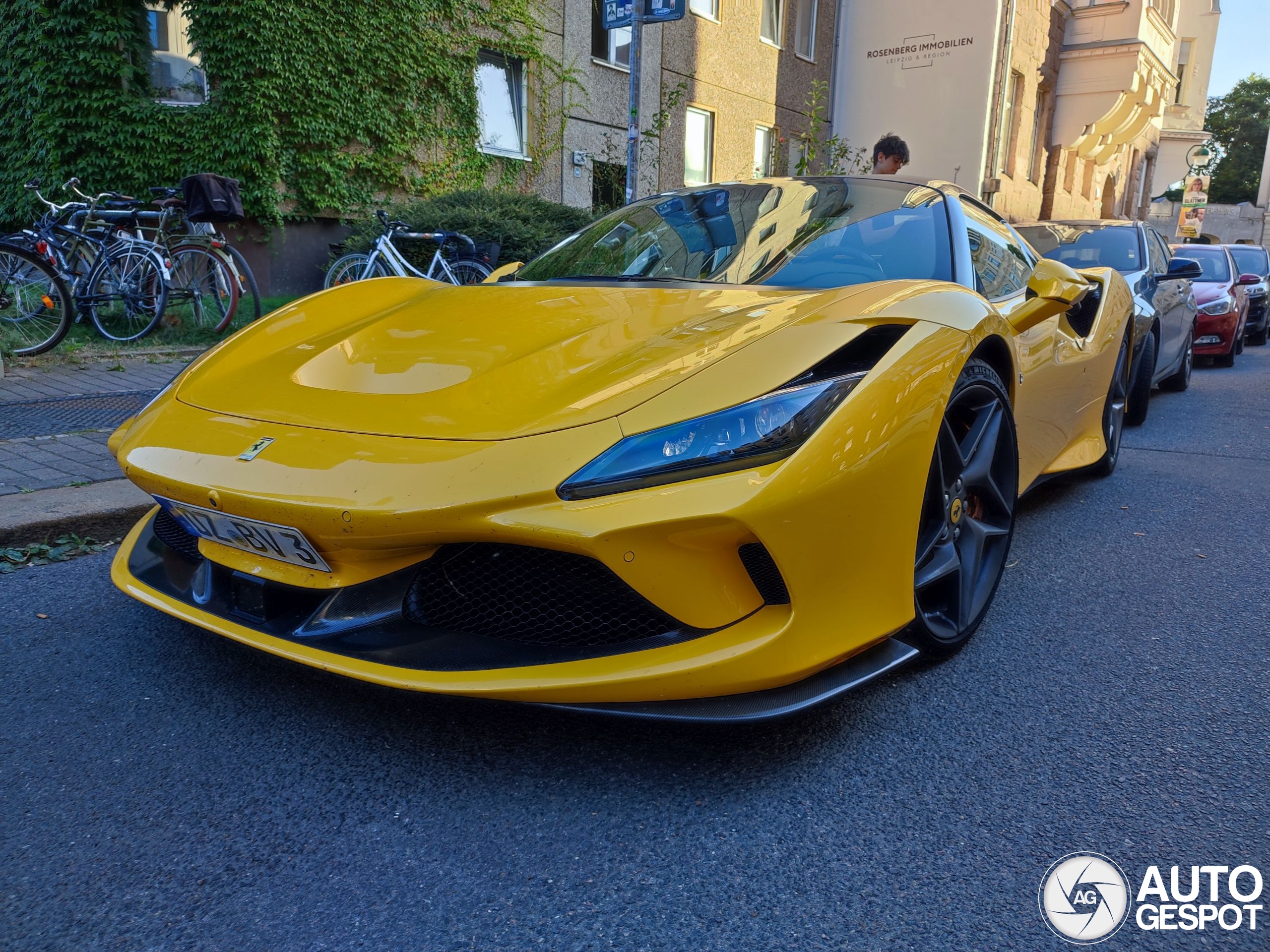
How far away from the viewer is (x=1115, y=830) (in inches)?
64.2

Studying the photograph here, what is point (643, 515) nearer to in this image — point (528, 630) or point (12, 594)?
point (528, 630)

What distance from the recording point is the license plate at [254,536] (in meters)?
1.74

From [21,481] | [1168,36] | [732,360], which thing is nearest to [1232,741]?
[732,360]

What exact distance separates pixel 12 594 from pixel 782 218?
8.00ft

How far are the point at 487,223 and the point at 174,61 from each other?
12.2ft

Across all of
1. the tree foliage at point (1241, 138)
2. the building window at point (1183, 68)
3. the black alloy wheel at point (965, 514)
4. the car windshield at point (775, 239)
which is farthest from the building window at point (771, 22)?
the tree foliage at point (1241, 138)

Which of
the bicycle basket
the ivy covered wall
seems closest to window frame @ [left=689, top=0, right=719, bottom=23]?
the ivy covered wall

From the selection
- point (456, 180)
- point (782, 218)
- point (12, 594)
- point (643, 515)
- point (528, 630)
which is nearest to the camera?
point (643, 515)

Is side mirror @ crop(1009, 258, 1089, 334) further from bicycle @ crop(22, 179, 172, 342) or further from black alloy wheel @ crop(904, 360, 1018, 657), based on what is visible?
bicycle @ crop(22, 179, 172, 342)

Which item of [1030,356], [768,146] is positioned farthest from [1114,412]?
[768,146]

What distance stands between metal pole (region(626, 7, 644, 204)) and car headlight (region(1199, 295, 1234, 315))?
20.8ft

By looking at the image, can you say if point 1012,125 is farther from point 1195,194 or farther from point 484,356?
point 484,356

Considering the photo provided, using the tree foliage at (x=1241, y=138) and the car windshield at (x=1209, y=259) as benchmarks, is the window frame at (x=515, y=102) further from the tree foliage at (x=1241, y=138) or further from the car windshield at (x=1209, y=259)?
the tree foliage at (x=1241, y=138)

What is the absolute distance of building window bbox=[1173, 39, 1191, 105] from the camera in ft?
120
